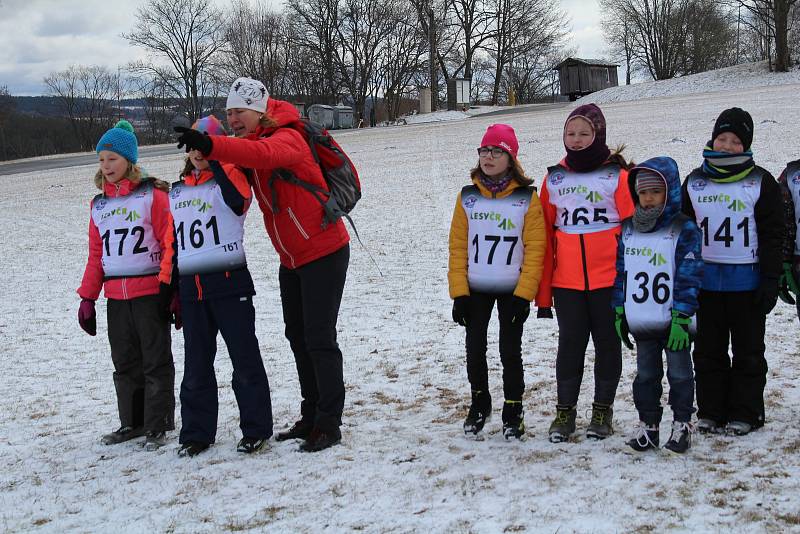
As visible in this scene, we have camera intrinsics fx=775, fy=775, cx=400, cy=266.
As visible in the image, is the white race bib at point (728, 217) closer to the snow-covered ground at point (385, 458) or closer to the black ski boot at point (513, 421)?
the snow-covered ground at point (385, 458)

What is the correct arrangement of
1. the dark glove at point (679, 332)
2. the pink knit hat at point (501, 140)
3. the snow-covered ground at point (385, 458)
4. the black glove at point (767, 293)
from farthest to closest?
1. the pink knit hat at point (501, 140)
2. the black glove at point (767, 293)
3. the dark glove at point (679, 332)
4. the snow-covered ground at point (385, 458)

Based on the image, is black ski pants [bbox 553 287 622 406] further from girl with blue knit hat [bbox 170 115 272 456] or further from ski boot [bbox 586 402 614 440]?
girl with blue knit hat [bbox 170 115 272 456]

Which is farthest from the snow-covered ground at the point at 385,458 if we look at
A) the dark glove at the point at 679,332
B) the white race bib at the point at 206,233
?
the white race bib at the point at 206,233

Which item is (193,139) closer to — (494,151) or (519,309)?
(494,151)

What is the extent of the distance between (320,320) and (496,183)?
1240 millimetres

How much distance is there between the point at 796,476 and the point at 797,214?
1550 mm

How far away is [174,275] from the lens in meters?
4.49

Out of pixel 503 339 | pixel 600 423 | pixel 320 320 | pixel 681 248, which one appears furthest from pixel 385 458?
pixel 681 248

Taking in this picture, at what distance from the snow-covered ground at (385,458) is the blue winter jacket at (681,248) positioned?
78 centimetres

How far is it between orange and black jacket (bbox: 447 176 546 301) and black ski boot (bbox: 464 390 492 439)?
618 mm

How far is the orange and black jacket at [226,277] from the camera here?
415 centimetres

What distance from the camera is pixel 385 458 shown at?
409 cm

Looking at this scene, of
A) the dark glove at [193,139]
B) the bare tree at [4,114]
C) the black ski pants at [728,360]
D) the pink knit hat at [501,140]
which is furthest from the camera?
the bare tree at [4,114]

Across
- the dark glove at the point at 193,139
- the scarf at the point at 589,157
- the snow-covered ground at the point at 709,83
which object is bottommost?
the scarf at the point at 589,157
